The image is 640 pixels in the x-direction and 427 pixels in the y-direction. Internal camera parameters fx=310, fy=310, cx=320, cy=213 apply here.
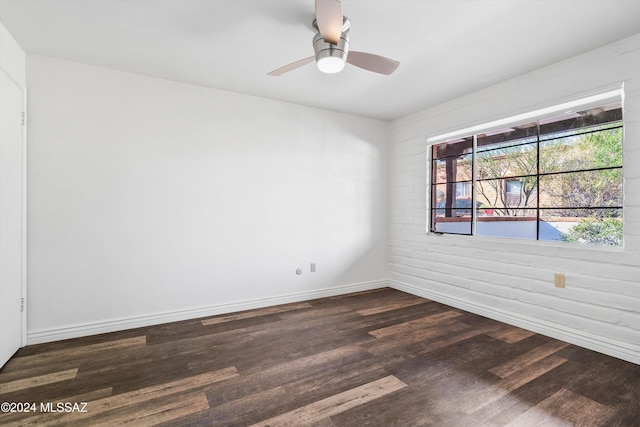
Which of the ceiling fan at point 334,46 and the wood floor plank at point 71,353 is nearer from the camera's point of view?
the ceiling fan at point 334,46

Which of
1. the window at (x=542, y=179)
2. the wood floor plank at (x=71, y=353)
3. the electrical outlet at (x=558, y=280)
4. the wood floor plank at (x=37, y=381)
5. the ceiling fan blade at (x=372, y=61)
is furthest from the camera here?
the electrical outlet at (x=558, y=280)

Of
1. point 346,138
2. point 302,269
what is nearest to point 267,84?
point 346,138

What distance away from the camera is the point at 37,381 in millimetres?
2041

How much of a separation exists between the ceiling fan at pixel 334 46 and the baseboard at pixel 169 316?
2451 millimetres

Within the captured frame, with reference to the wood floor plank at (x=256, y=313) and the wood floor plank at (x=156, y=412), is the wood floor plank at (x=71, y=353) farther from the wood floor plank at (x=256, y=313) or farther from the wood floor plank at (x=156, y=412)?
the wood floor plank at (x=156, y=412)

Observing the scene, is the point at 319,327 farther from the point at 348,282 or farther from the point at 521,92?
the point at 521,92

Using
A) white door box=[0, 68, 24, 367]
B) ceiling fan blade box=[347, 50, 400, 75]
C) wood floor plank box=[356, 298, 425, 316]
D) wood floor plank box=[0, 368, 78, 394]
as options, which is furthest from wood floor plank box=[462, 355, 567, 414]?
white door box=[0, 68, 24, 367]

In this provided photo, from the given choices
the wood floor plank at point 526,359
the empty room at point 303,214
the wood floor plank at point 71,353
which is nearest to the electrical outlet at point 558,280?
the empty room at point 303,214

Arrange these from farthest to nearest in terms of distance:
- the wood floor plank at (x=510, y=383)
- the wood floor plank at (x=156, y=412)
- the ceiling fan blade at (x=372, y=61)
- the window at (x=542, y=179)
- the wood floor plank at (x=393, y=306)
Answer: the wood floor plank at (x=393, y=306)
the window at (x=542, y=179)
the ceiling fan blade at (x=372, y=61)
the wood floor plank at (x=510, y=383)
the wood floor plank at (x=156, y=412)

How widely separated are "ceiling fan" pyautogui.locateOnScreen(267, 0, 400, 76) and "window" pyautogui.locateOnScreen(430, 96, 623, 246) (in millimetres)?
1791

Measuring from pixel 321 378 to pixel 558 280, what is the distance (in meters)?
2.25

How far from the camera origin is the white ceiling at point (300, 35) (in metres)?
2.01

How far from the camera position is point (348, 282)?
425 centimetres

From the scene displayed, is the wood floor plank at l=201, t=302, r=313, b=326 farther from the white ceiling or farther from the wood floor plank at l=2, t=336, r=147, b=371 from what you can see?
the white ceiling
